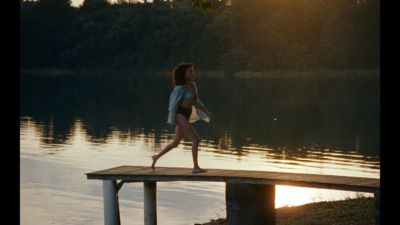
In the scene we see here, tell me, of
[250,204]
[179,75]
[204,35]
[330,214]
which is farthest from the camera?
[204,35]

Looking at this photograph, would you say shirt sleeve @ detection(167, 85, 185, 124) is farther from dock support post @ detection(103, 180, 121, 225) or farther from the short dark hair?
dock support post @ detection(103, 180, 121, 225)

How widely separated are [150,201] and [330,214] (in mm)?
2310

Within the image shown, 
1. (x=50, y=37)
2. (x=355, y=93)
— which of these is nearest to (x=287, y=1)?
(x=355, y=93)

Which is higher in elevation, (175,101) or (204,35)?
(204,35)

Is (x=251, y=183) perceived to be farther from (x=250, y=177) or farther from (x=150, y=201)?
(x=150, y=201)

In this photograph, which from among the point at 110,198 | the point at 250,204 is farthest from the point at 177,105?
the point at 110,198

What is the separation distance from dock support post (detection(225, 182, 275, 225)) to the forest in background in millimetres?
74730

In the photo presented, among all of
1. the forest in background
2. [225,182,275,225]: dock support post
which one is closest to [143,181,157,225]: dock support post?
[225,182,275,225]: dock support post

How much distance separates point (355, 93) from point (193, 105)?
143 ft

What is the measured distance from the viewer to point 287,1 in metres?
88.4

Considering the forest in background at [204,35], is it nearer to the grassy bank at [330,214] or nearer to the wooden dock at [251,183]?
the grassy bank at [330,214]

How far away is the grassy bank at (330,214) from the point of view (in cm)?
826

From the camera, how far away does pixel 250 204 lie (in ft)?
24.7
